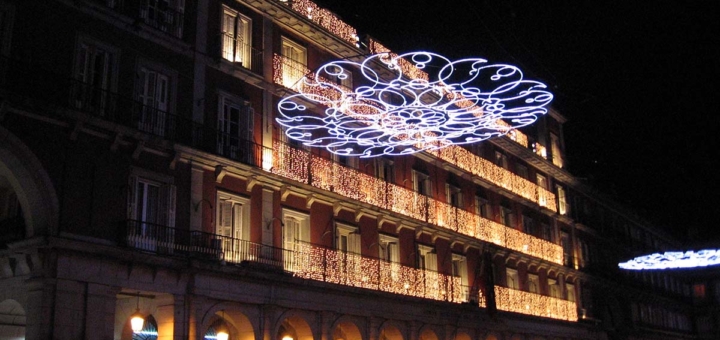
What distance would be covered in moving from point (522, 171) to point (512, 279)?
676 centimetres

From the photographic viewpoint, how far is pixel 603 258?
1951 inches

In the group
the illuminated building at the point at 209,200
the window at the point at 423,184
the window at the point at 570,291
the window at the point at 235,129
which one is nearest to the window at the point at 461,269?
the illuminated building at the point at 209,200

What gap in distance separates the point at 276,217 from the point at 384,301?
540 cm

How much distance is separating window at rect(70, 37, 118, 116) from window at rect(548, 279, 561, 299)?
1106 inches

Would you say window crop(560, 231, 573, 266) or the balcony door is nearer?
the balcony door

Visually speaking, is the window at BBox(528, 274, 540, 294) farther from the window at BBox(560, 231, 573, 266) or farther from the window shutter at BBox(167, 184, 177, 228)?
the window shutter at BBox(167, 184, 177, 228)

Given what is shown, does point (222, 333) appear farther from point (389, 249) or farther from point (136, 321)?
point (389, 249)

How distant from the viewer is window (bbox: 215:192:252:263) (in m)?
22.2

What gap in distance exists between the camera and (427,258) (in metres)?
32.0

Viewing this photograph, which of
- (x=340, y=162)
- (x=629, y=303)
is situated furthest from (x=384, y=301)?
(x=629, y=303)

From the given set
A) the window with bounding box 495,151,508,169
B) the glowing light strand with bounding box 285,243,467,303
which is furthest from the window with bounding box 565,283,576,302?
the glowing light strand with bounding box 285,243,467,303

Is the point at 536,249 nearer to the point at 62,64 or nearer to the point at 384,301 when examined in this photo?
the point at 384,301

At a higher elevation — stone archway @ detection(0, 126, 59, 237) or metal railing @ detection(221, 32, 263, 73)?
metal railing @ detection(221, 32, 263, 73)

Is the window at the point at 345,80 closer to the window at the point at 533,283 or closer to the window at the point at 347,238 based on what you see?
the window at the point at 347,238
